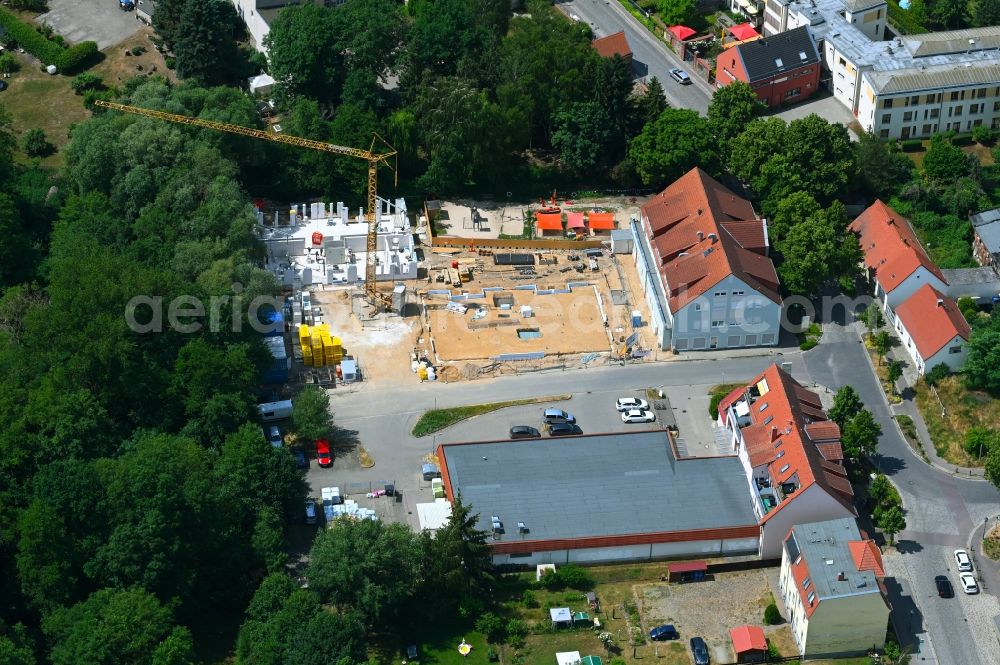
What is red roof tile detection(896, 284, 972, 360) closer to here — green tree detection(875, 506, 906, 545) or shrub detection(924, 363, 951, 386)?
shrub detection(924, 363, 951, 386)

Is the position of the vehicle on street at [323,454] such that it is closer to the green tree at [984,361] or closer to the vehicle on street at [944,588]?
the vehicle on street at [944,588]

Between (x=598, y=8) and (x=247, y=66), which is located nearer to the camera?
(x=247, y=66)

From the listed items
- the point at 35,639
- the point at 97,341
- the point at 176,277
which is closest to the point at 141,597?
the point at 35,639

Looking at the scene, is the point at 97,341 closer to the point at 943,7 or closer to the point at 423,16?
the point at 423,16

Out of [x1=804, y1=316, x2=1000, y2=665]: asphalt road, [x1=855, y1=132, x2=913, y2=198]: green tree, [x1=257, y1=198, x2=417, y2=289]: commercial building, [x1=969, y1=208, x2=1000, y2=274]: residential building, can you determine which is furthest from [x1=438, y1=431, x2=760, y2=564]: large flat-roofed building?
[x1=855, y1=132, x2=913, y2=198]: green tree

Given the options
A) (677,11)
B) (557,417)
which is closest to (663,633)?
(557,417)

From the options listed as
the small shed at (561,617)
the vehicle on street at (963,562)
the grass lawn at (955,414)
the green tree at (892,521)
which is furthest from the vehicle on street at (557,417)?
the vehicle on street at (963,562)
